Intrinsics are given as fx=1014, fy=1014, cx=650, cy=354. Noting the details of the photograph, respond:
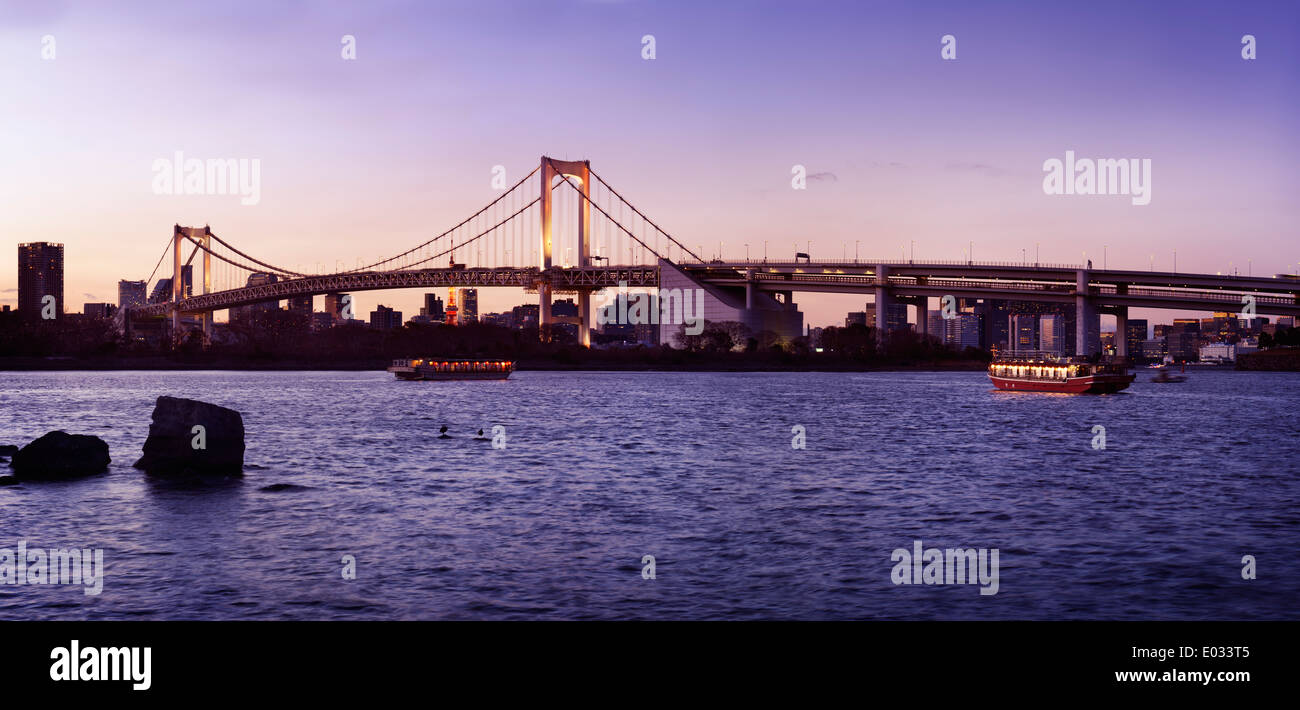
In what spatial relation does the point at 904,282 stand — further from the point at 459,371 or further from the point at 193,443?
the point at 193,443

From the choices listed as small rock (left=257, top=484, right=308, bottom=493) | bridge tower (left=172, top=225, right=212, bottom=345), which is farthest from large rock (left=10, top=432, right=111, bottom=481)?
bridge tower (left=172, top=225, right=212, bottom=345)

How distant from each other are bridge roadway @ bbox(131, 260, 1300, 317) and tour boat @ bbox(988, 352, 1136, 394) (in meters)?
31.5

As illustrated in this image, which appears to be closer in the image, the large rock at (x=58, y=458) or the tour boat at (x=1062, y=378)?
the large rock at (x=58, y=458)

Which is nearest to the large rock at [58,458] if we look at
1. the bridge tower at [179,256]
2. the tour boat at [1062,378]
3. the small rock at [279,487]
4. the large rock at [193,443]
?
the large rock at [193,443]

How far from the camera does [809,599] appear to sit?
10.9 metres

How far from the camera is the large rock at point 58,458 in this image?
2036 cm

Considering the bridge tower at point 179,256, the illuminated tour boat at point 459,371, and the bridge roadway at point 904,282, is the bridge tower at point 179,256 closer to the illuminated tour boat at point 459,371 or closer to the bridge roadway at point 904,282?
the bridge roadway at point 904,282

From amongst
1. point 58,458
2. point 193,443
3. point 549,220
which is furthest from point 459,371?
point 193,443

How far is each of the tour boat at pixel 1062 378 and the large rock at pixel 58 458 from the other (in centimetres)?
6864

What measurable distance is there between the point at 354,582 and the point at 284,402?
48654 millimetres

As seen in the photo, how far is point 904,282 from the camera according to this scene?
392 ft

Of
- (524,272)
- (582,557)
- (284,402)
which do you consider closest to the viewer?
(582,557)
